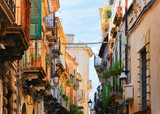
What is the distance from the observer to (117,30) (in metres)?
29.7

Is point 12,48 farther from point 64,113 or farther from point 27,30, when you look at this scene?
point 64,113

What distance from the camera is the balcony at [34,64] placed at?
22938mm

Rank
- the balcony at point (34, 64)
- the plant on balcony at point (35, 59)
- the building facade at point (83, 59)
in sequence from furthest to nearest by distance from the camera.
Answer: the building facade at point (83, 59), the plant on balcony at point (35, 59), the balcony at point (34, 64)

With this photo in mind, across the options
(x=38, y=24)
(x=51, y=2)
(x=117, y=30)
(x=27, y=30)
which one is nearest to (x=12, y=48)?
(x=27, y=30)

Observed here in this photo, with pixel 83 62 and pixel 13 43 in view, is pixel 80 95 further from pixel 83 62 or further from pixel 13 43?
pixel 13 43

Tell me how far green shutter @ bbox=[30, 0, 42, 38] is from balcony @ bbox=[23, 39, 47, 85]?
1.95 feet

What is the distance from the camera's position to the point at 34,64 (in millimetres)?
24062

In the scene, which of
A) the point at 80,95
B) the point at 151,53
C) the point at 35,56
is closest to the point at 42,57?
the point at 35,56

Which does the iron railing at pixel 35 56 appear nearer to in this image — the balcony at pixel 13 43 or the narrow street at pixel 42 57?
the narrow street at pixel 42 57

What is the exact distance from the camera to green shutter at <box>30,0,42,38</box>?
25.6m

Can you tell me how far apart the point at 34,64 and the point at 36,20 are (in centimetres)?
291

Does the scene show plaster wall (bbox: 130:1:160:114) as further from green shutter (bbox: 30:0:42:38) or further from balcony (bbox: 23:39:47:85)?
green shutter (bbox: 30:0:42:38)

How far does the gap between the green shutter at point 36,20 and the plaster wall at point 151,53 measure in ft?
20.4

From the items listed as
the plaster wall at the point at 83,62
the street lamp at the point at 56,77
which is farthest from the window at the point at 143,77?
the plaster wall at the point at 83,62
